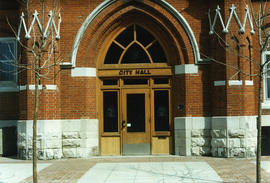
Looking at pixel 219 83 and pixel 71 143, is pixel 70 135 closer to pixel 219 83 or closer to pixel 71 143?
pixel 71 143

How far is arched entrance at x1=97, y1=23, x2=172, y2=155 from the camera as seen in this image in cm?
1292

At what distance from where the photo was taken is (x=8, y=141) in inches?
521

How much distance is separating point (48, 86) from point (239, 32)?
653 cm

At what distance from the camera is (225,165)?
34.9 ft

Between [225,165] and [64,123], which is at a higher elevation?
[64,123]

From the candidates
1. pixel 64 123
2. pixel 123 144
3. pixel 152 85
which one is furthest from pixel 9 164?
pixel 152 85

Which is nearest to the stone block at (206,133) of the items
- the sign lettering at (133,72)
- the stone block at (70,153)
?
the sign lettering at (133,72)

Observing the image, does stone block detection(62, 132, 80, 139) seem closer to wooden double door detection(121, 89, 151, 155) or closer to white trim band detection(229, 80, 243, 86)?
wooden double door detection(121, 89, 151, 155)

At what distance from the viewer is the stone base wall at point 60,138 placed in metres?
12.2

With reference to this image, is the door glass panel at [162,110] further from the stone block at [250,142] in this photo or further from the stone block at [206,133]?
the stone block at [250,142]

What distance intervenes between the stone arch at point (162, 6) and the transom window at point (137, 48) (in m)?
1.09

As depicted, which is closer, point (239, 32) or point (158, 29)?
point (239, 32)

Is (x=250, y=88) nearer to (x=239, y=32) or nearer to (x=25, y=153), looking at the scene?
(x=239, y=32)

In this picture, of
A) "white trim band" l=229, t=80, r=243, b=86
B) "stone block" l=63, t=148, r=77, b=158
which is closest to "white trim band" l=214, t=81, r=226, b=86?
"white trim band" l=229, t=80, r=243, b=86
